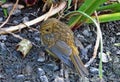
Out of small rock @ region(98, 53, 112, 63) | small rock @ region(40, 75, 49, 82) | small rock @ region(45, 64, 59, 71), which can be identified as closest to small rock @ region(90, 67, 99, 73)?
small rock @ region(98, 53, 112, 63)

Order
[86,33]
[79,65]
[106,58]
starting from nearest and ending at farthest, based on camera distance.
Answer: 1. [79,65]
2. [106,58]
3. [86,33]

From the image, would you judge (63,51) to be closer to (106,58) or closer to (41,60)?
(41,60)

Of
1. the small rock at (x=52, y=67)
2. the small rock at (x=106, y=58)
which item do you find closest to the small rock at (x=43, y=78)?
the small rock at (x=52, y=67)

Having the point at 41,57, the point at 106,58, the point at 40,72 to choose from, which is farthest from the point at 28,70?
the point at 106,58

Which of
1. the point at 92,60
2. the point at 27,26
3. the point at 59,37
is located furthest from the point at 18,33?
the point at 92,60

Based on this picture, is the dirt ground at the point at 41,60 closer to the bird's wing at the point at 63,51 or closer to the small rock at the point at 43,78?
the small rock at the point at 43,78

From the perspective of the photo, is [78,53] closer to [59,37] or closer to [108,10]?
[59,37]
